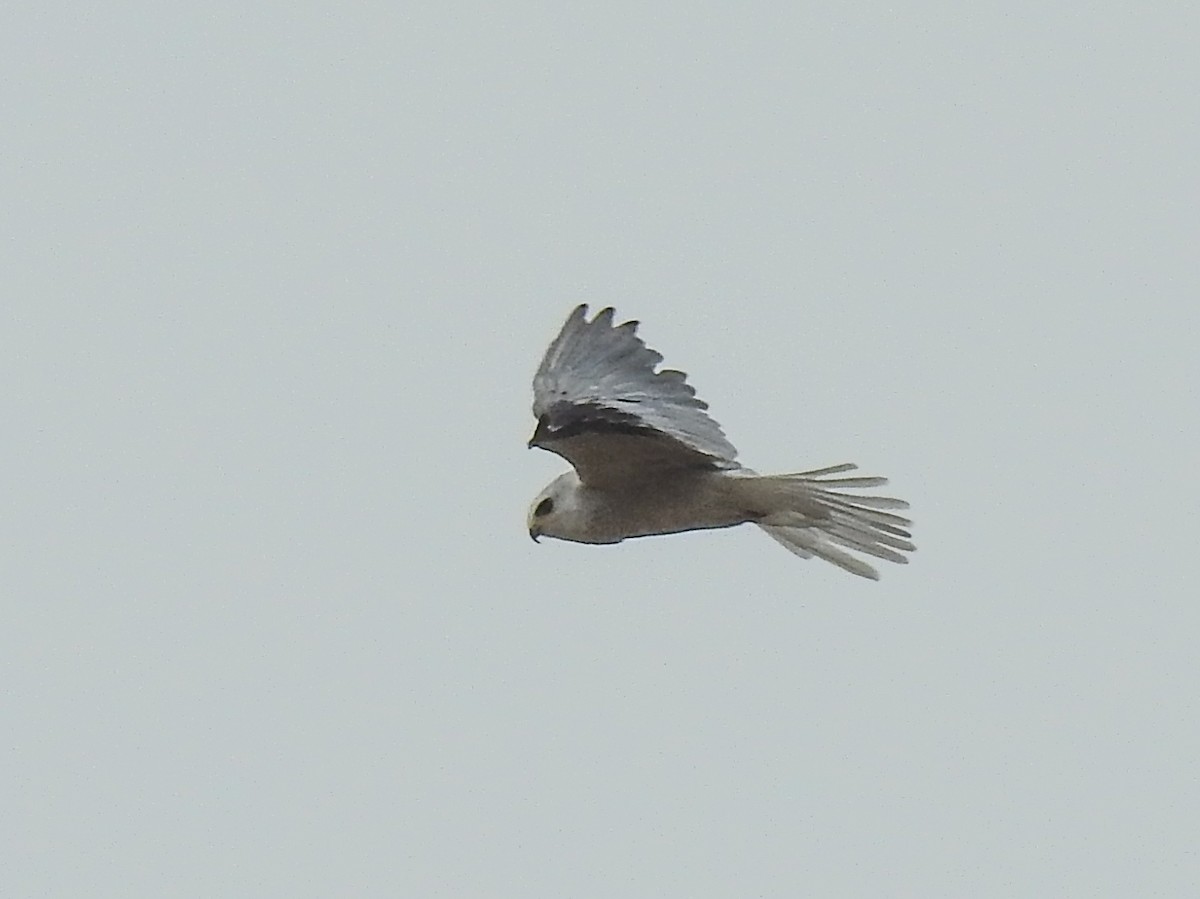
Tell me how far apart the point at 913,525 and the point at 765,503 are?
589mm

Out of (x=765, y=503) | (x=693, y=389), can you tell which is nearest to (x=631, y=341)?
(x=693, y=389)

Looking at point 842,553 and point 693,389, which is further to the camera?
point 842,553

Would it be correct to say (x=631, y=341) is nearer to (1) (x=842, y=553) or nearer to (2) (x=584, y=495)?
(2) (x=584, y=495)

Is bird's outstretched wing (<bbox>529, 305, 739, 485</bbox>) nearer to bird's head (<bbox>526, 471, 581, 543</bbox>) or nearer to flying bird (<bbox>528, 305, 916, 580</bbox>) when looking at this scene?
flying bird (<bbox>528, 305, 916, 580</bbox>)

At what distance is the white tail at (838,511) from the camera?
848 cm

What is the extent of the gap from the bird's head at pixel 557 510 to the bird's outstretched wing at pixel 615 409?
9.1 inches

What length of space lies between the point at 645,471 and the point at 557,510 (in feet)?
1.61

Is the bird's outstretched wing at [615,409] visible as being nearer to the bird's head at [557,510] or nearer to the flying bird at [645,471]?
the flying bird at [645,471]

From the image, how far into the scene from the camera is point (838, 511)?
28.1 ft

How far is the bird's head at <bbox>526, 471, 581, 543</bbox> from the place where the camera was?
8.66 meters

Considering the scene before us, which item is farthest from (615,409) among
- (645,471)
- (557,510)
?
(557,510)

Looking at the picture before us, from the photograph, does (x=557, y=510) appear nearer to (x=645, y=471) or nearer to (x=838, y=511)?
(x=645, y=471)

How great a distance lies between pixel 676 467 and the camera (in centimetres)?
835

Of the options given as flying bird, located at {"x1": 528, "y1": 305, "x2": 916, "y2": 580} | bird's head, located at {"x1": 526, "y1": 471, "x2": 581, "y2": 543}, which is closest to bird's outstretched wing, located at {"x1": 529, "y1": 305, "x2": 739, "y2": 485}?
flying bird, located at {"x1": 528, "y1": 305, "x2": 916, "y2": 580}
